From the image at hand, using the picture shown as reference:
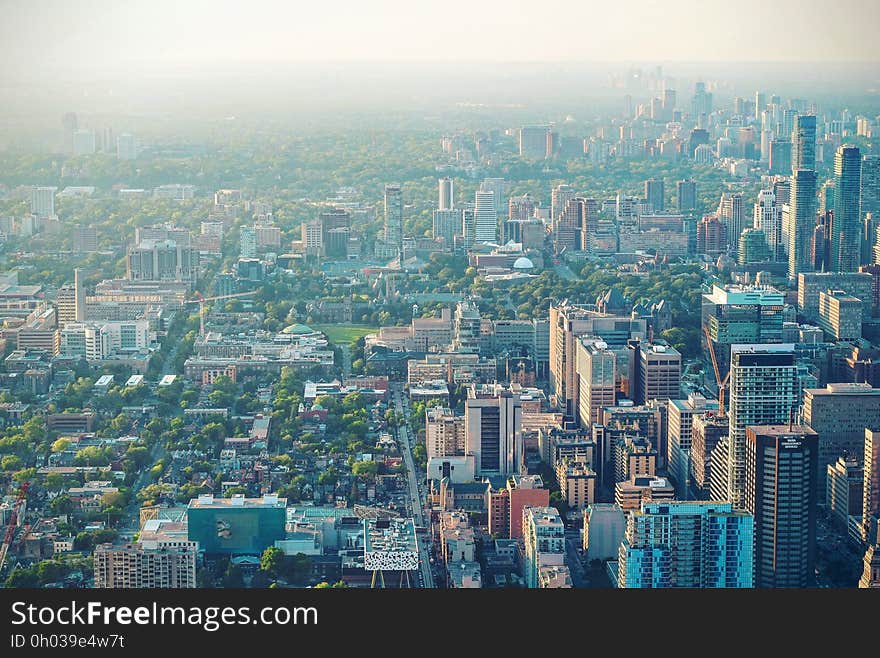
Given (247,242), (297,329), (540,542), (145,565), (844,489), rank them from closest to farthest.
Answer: (145,565) → (540,542) → (844,489) → (297,329) → (247,242)

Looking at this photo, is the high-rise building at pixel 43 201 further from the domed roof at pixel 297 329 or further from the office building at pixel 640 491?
the office building at pixel 640 491

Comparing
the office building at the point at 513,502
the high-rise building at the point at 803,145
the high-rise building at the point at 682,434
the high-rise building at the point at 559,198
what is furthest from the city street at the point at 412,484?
the high-rise building at the point at 559,198

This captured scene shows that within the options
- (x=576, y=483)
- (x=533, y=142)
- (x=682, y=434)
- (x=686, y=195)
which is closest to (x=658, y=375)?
(x=682, y=434)

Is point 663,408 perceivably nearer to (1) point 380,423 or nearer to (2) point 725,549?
(1) point 380,423

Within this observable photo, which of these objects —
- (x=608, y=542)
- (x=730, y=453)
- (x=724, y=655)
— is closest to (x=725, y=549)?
(x=608, y=542)

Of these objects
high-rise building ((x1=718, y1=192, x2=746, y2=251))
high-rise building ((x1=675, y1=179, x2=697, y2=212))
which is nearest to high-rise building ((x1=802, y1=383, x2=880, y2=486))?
high-rise building ((x1=718, y1=192, x2=746, y2=251))

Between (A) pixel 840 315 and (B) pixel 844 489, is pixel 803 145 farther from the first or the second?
(B) pixel 844 489

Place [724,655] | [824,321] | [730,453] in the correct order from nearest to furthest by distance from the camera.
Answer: [724,655]
[730,453]
[824,321]
